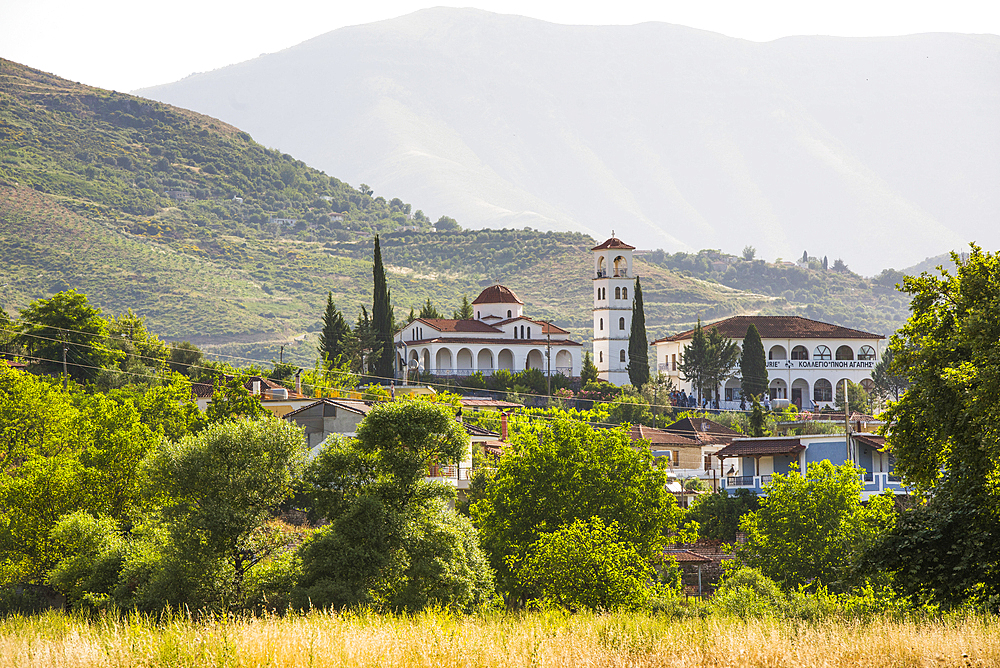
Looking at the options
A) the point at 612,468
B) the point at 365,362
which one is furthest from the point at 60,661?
the point at 365,362

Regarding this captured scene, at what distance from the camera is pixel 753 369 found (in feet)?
252

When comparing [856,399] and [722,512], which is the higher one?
[856,399]

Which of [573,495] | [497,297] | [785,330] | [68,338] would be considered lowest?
[573,495]

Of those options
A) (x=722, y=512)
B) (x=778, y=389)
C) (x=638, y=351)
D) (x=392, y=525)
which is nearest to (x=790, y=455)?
(x=722, y=512)

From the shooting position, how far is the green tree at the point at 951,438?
16406 mm

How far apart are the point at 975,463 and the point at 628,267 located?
2931 inches

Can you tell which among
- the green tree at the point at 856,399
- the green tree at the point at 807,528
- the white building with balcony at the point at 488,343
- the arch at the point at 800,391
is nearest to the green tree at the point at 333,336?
the white building with balcony at the point at 488,343

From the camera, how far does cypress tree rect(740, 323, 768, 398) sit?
3014 inches

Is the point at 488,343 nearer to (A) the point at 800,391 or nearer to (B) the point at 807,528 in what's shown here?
(A) the point at 800,391

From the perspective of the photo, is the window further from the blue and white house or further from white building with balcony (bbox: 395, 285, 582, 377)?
the blue and white house

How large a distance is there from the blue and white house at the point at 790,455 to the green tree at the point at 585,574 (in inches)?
764

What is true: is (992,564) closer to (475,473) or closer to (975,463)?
(975,463)

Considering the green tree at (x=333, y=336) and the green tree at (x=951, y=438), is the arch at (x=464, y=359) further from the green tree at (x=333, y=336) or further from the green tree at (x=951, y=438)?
the green tree at (x=951, y=438)

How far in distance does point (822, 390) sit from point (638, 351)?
17.5m
